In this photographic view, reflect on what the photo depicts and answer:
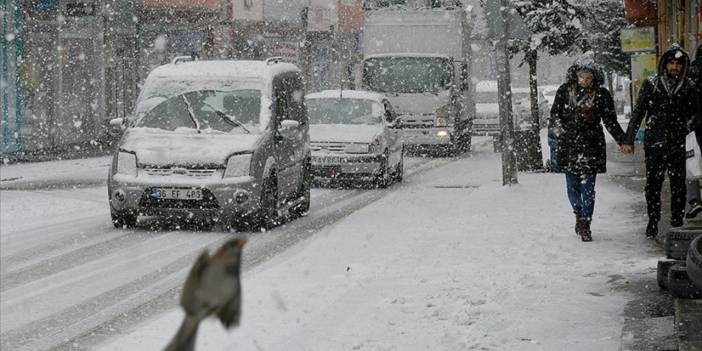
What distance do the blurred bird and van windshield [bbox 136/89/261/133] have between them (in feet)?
42.2

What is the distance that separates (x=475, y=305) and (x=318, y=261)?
2845 mm

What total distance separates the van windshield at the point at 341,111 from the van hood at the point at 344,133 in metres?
0.37

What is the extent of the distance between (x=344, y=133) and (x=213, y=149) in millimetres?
6986

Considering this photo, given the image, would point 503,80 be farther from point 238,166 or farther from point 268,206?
point 238,166

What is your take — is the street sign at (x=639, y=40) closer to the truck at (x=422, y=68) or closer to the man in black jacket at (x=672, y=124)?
the truck at (x=422, y=68)

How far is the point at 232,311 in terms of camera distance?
61 cm

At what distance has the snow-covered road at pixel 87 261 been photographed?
A: 7.66m

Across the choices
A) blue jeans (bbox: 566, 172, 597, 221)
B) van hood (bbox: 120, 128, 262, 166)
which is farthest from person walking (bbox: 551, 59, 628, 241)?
van hood (bbox: 120, 128, 262, 166)

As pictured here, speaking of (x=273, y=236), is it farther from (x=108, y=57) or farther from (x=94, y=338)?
(x=108, y=57)

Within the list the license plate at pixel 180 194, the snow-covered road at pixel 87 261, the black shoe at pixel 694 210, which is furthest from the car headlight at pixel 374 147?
the black shoe at pixel 694 210

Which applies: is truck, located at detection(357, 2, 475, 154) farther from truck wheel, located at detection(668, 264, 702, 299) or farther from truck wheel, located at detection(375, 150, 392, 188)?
truck wheel, located at detection(668, 264, 702, 299)

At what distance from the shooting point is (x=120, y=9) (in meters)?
38.6

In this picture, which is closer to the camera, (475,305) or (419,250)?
(475,305)

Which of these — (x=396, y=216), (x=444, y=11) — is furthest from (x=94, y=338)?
(x=444, y=11)
